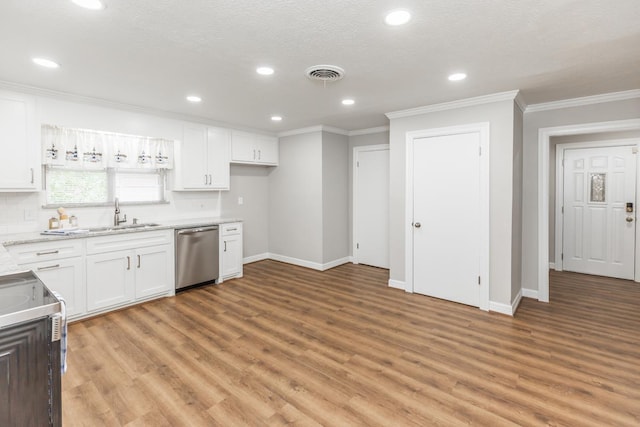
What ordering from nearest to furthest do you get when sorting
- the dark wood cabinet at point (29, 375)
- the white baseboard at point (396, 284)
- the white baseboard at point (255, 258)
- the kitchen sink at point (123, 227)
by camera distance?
the dark wood cabinet at point (29, 375)
the kitchen sink at point (123, 227)
the white baseboard at point (396, 284)
the white baseboard at point (255, 258)

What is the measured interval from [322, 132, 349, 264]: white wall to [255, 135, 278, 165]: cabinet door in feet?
3.49

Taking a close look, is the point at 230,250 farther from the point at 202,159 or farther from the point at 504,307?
the point at 504,307

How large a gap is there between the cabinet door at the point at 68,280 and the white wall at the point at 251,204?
2435 millimetres

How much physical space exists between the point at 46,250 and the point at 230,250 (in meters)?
2.24

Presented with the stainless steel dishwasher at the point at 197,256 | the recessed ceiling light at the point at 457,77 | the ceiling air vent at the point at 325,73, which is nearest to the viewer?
the ceiling air vent at the point at 325,73

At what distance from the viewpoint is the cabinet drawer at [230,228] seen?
4918 millimetres

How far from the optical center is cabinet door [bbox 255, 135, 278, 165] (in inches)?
226

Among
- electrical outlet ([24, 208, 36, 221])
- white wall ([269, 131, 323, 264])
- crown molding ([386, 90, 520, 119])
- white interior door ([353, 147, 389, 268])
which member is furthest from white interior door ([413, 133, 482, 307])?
electrical outlet ([24, 208, 36, 221])

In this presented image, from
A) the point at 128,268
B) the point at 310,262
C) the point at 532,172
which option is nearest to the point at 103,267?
the point at 128,268

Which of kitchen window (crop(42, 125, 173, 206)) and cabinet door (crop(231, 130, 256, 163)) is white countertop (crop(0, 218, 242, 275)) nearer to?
kitchen window (crop(42, 125, 173, 206))

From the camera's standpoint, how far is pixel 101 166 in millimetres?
4004

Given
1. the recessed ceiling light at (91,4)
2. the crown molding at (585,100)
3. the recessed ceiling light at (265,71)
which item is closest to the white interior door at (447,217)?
the crown molding at (585,100)

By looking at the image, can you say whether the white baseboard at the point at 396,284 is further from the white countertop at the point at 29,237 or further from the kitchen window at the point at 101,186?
the kitchen window at the point at 101,186

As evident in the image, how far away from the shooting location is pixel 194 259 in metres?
4.55
